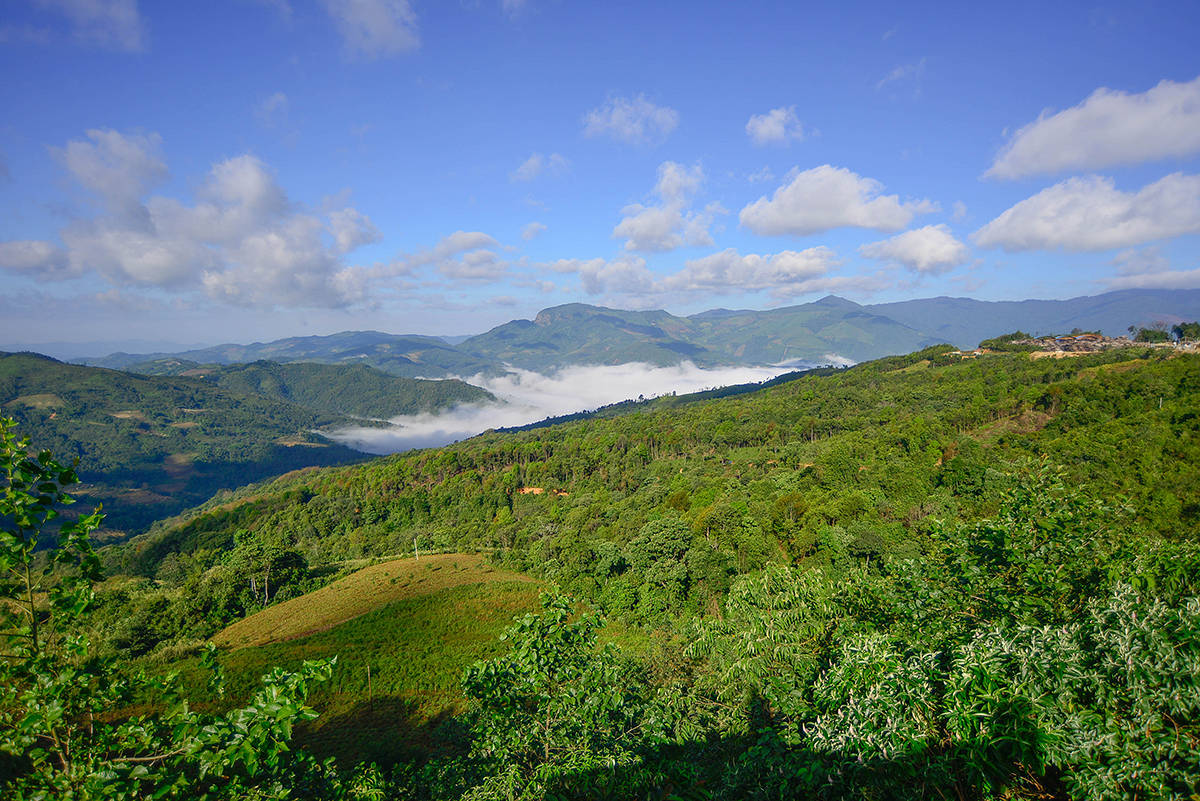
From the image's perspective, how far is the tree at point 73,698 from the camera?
417 cm

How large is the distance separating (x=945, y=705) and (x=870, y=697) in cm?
81

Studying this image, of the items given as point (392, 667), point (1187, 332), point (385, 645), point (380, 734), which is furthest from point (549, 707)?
point (1187, 332)

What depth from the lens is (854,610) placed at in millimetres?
13680

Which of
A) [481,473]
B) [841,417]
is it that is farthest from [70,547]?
[481,473]

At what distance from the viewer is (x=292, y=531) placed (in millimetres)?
108625

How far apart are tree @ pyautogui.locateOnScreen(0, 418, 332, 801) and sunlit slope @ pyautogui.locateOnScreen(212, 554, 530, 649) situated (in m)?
51.3

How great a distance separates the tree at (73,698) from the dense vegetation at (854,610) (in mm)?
1589

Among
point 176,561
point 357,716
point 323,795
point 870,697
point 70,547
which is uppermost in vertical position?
point 70,547

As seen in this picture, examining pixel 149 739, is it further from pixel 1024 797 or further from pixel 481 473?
pixel 481 473

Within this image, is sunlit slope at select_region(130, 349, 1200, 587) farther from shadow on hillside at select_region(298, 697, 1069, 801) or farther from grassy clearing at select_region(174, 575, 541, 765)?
grassy clearing at select_region(174, 575, 541, 765)

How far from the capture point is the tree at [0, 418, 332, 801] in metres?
4.17

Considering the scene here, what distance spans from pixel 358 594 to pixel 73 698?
206ft

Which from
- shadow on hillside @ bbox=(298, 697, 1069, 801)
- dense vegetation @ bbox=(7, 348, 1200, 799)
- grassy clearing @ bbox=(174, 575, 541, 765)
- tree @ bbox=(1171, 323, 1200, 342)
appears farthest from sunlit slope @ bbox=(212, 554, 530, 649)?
tree @ bbox=(1171, 323, 1200, 342)

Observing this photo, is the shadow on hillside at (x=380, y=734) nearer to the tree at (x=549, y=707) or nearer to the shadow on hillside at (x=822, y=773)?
the shadow on hillside at (x=822, y=773)
